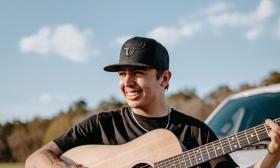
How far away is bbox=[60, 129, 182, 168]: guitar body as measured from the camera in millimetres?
3635

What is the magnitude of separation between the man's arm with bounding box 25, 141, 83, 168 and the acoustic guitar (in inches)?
2.5

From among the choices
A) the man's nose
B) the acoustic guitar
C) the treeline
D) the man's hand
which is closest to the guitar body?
the acoustic guitar

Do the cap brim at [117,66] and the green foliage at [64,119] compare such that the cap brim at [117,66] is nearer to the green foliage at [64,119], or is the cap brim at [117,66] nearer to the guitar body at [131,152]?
the guitar body at [131,152]

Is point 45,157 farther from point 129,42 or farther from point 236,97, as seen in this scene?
point 236,97

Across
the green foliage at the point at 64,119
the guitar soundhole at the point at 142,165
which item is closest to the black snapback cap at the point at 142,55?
the guitar soundhole at the point at 142,165

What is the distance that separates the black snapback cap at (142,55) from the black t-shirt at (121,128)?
0.36 metres

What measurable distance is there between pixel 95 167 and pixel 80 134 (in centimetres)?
27

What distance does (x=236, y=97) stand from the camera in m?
5.89

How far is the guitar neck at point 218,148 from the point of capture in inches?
126

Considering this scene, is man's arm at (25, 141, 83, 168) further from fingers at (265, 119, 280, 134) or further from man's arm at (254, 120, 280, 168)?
fingers at (265, 119, 280, 134)

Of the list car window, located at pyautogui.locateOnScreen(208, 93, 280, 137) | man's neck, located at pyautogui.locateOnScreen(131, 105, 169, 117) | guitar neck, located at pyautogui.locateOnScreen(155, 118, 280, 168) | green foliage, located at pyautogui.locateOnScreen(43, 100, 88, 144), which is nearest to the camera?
guitar neck, located at pyautogui.locateOnScreen(155, 118, 280, 168)

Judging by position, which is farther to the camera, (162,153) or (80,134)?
(80,134)

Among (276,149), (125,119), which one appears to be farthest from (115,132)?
(276,149)

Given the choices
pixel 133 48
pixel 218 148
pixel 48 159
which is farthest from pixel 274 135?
pixel 48 159
